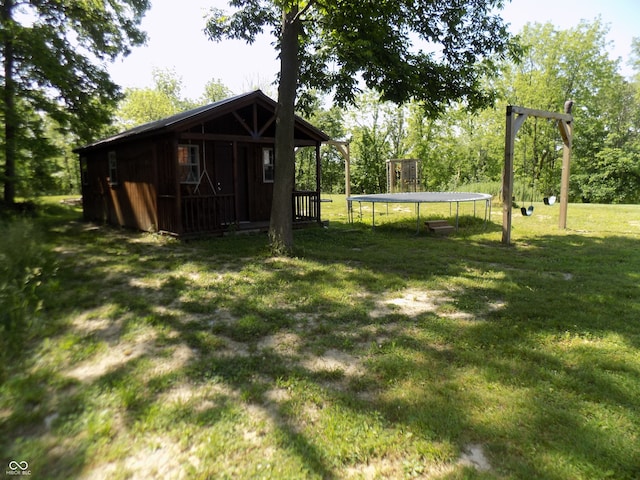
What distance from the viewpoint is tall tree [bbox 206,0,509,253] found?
7.45m

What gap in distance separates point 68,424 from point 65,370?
0.84m

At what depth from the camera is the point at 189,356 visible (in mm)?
3436

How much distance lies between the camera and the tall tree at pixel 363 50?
24.5 ft

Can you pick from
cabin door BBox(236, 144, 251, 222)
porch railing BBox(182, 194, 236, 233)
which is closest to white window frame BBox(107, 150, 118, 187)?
porch railing BBox(182, 194, 236, 233)

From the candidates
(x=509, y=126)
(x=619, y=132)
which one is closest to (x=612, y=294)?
(x=509, y=126)

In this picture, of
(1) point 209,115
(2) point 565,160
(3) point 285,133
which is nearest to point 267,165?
(1) point 209,115

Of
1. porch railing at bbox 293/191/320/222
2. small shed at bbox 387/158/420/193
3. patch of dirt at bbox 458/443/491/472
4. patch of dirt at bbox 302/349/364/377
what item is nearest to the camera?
patch of dirt at bbox 458/443/491/472

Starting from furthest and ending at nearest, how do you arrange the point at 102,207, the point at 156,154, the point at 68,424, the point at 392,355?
the point at 102,207, the point at 156,154, the point at 392,355, the point at 68,424

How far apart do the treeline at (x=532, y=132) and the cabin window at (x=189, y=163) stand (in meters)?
16.9

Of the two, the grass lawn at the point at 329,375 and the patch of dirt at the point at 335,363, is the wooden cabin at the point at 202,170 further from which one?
the patch of dirt at the point at 335,363

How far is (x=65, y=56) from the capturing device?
1237 cm

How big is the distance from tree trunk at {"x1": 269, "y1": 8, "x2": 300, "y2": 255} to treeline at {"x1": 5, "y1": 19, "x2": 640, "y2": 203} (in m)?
18.5

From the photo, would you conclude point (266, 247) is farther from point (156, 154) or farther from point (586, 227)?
point (586, 227)

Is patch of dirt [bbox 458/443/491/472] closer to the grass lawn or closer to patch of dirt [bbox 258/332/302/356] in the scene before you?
the grass lawn
